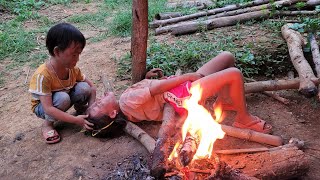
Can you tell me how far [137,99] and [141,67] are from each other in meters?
0.83

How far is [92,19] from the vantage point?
8438 mm

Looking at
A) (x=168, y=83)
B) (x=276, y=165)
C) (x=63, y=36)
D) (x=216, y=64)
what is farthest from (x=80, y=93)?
(x=276, y=165)

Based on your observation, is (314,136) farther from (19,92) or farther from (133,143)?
(19,92)

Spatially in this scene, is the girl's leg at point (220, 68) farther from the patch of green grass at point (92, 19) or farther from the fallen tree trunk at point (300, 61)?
the patch of green grass at point (92, 19)

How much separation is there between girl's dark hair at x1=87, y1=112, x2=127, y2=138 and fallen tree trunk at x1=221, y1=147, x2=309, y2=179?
4.68 ft

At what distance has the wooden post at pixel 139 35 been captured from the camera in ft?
13.1

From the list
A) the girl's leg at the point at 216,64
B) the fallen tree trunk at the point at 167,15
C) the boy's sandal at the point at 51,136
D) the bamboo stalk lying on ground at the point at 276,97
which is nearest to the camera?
the boy's sandal at the point at 51,136

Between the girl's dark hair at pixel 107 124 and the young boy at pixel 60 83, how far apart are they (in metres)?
0.09

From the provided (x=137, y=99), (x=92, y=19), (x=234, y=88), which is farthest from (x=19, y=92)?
(x=92, y=19)

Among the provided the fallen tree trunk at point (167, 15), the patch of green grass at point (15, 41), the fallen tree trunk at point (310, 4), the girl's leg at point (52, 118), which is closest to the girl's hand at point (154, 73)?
the girl's leg at point (52, 118)

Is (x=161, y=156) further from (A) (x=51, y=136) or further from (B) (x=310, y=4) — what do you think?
(B) (x=310, y=4)

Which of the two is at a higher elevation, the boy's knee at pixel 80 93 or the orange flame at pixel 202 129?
the orange flame at pixel 202 129

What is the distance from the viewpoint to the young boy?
3438 mm

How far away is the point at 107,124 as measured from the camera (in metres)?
3.59
